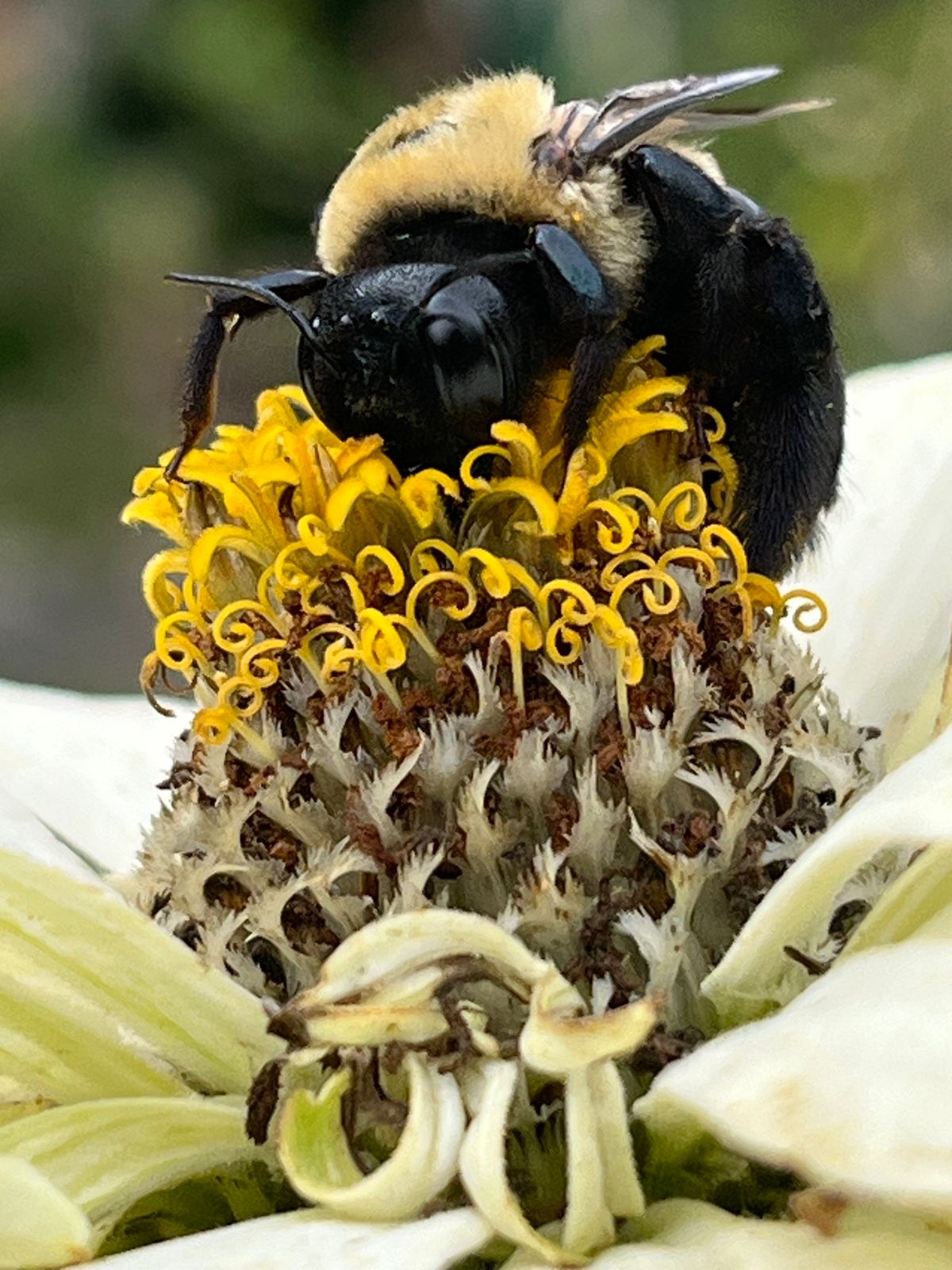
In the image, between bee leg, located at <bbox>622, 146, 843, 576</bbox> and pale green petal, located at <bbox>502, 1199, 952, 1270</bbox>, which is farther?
bee leg, located at <bbox>622, 146, 843, 576</bbox>

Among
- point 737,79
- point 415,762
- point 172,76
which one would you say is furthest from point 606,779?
point 172,76

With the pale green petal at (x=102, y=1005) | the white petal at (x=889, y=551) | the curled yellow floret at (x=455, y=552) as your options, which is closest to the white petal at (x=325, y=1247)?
the pale green petal at (x=102, y=1005)

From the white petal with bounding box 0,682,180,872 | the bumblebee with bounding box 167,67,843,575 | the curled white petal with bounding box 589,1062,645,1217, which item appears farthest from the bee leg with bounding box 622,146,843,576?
the white petal with bounding box 0,682,180,872

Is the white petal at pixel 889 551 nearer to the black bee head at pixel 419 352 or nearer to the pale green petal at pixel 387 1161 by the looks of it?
the black bee head at pixel 419 352

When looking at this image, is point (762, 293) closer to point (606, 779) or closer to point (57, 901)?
point (606, 779)

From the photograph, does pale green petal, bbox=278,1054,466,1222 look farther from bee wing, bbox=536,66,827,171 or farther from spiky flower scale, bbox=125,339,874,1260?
bee wing, bbox=536,66,827,171

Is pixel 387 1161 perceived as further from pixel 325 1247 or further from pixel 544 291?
pixel 544 291

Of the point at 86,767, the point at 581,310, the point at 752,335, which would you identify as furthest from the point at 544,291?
the point at 86,767
